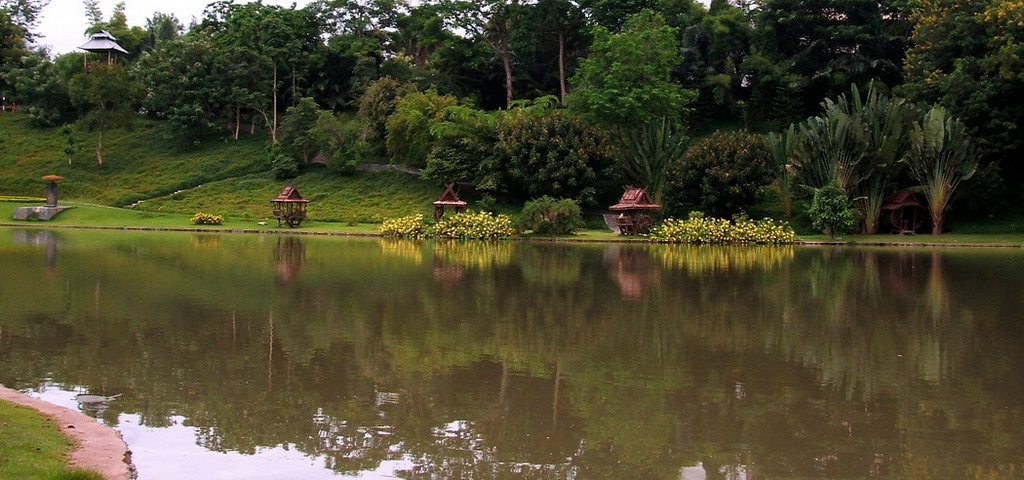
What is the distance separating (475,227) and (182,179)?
2016 cm

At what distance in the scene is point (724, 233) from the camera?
33.4 metres

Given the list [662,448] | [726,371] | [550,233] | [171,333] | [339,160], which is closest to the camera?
[662,448]

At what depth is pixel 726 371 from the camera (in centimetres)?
967

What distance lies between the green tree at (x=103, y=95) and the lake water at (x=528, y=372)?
118 feet

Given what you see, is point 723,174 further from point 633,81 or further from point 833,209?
point 633,81

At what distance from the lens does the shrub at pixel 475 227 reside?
115ft

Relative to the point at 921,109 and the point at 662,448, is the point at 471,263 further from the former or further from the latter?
the point at 921,109

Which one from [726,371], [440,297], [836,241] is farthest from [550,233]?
[726,371]

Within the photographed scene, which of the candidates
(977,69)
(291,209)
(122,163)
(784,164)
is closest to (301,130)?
(291,209)

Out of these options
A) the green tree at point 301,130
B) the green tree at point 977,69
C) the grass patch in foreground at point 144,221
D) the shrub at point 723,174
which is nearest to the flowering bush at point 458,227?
the grass patch in foreground at point 144,221

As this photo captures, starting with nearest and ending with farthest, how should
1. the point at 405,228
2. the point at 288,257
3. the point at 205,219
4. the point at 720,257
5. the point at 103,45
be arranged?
the point at 288,257 < the point at 720,257 < the point at 405,228 < the point at 205,219 < the point at 103,45

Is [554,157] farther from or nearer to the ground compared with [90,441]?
farther from the ground

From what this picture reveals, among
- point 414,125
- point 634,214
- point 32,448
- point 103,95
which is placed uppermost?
point 103,95

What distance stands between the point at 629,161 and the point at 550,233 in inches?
294
